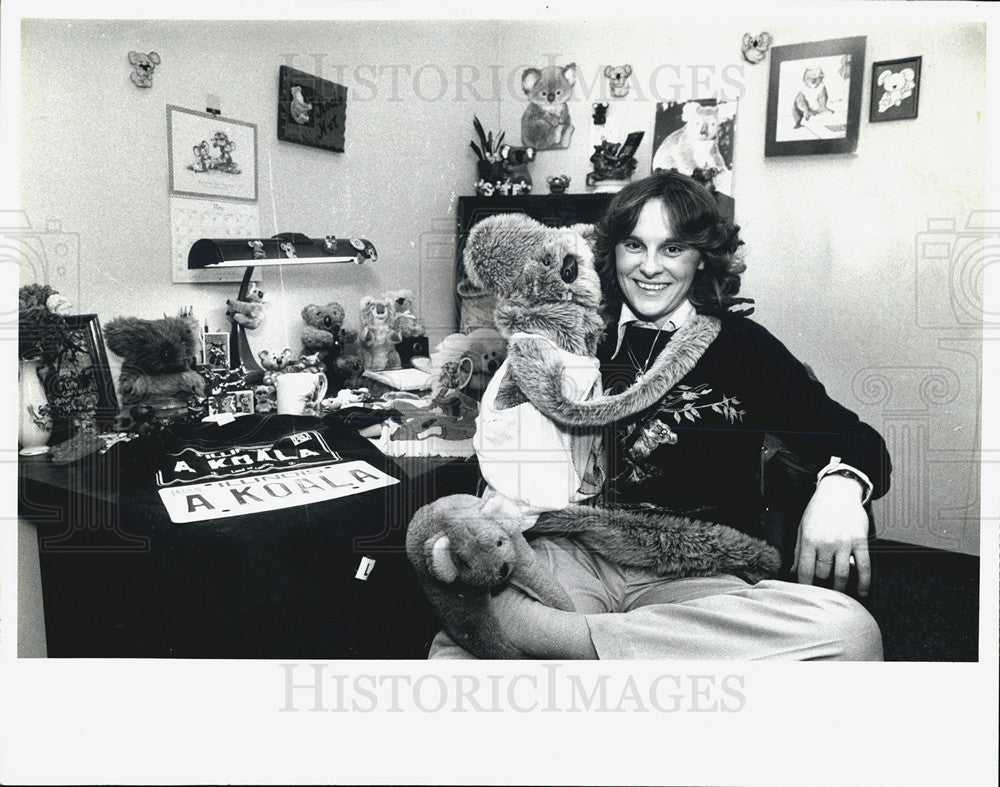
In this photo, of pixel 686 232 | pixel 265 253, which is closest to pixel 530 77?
pixel 686 232

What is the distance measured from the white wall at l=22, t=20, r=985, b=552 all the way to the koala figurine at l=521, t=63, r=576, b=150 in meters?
0.02

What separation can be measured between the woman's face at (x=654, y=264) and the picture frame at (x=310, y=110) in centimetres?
69

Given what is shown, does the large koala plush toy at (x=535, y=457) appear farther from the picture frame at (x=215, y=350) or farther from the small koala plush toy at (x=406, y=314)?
the picture frame at (x=215, y=350)

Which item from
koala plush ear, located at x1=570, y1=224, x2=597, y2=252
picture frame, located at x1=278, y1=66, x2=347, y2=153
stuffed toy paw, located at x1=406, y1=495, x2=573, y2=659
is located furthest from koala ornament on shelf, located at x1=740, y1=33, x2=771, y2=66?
stuffed toy paw, located at x1=406, y1=495, x2=573, y2=659

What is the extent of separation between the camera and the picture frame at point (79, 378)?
1.66 m

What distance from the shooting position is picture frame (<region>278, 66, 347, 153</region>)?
1.66 m

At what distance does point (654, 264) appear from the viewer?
1.64 m

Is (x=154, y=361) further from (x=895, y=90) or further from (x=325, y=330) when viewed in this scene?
(x=895, y=90)

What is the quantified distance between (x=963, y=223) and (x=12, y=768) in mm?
2438

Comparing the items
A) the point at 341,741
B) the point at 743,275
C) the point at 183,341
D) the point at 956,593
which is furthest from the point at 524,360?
the point at 956,593

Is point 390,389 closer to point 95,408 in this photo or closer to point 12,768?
point 95,408

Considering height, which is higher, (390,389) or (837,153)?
(837,153)

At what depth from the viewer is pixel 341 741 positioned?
166 centimetres

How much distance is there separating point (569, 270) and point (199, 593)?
41.8 inches
